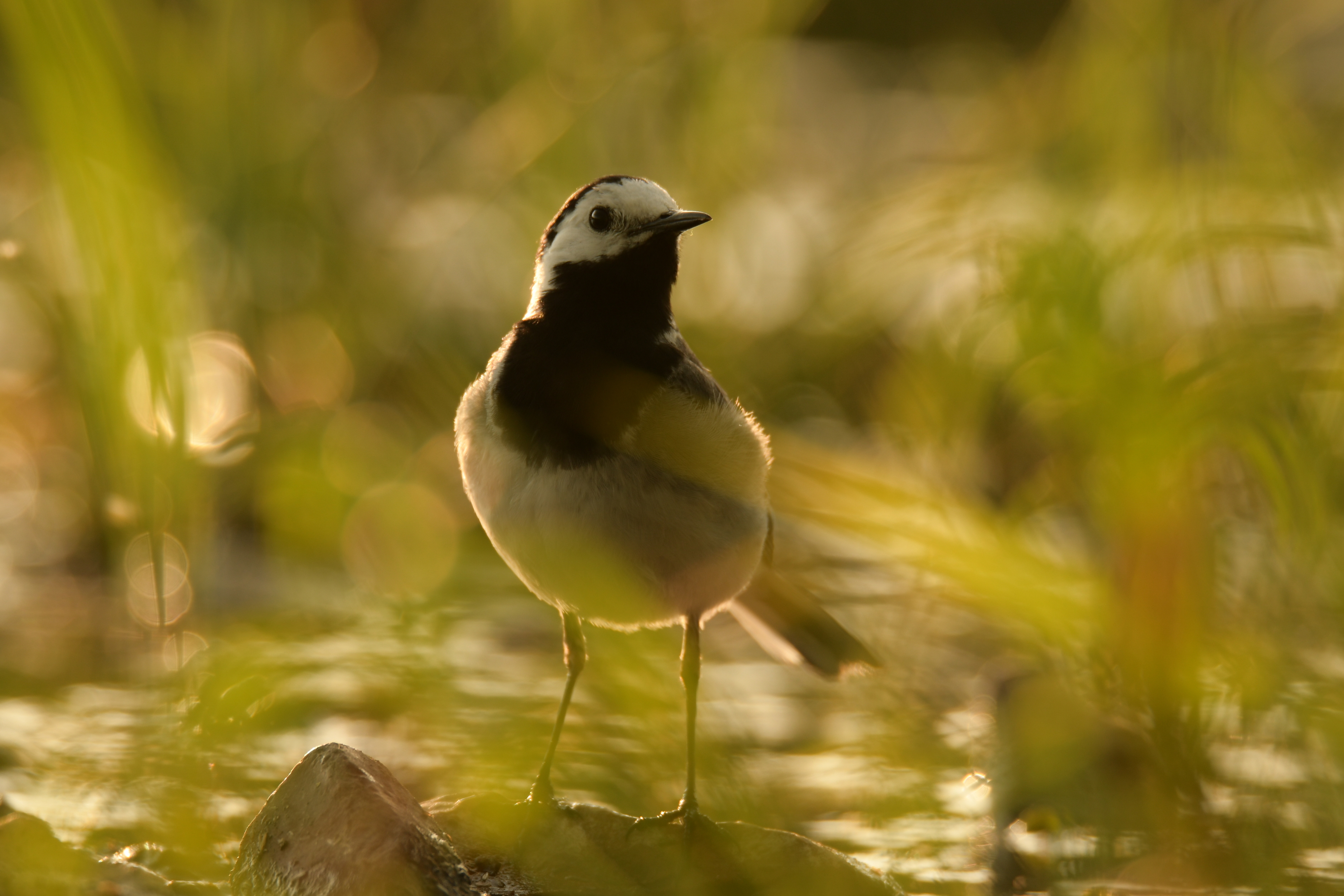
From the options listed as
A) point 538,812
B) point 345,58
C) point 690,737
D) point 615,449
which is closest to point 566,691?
point 538,812

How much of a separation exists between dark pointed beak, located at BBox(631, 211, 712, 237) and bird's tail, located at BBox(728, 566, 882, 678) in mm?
1225

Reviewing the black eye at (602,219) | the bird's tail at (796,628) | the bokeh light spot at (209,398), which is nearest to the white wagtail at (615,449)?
the black eye at (602,219)

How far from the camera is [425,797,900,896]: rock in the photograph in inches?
128

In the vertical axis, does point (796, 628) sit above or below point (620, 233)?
below

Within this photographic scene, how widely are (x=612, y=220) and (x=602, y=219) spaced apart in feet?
0.09

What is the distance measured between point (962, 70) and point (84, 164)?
866 centimetres

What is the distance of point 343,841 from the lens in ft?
9.98

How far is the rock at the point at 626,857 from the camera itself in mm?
3244

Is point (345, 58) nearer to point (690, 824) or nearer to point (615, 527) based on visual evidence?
point (615, 527)

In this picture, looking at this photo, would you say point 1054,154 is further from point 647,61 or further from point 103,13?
point 103,13

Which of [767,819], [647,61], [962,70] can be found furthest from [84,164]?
[962,70]

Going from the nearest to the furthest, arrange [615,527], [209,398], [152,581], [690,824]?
[615,527], [690,824], [152,581], [209,398]

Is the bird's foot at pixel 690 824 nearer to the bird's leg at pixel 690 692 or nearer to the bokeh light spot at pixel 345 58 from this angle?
the bird's leg at pixel 690 692

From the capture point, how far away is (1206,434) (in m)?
2.88
